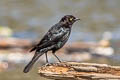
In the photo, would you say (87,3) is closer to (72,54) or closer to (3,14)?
(3,14)

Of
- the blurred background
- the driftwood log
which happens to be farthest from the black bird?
the blurred background

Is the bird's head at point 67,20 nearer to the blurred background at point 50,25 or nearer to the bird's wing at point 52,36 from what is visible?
the bird's wing at point 52,36

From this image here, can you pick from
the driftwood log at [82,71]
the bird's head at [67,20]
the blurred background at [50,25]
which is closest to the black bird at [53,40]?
the bird's head at [67,20]

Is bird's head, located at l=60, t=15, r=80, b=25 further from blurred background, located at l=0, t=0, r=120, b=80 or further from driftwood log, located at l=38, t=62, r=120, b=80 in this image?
blurred background, located at l=0, t=0, r=120, b=80

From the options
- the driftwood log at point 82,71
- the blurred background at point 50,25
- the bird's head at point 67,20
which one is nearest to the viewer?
the driftwood log at point 82,71

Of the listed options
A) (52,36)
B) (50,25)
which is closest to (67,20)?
(52,36)

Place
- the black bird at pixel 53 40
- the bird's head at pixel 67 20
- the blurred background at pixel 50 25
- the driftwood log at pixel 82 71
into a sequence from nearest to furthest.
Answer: the driftwood log at pixel 82 71 → the black bird at pixel 53 40 → the bird's head at pixel 67 20 → the blurred background at pixel 50 25
